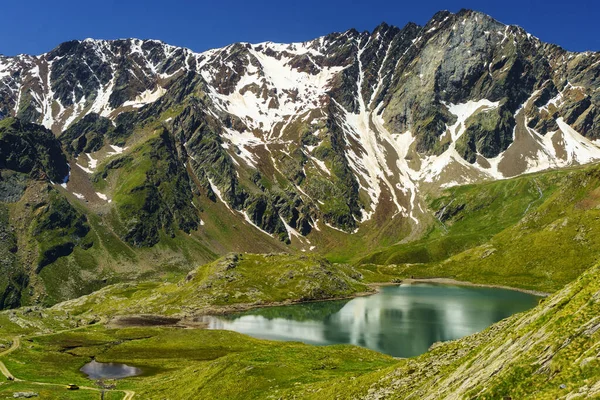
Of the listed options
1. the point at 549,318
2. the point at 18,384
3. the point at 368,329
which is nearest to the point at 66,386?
the point at 18,384

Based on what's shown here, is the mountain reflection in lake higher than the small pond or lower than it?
higher

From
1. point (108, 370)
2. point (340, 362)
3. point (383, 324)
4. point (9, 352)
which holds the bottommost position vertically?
point (108, 370)

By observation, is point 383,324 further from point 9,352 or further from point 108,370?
point 9,352

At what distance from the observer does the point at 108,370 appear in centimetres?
9844

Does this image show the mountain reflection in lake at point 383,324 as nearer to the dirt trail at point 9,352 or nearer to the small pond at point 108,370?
the small pond at point 108,370

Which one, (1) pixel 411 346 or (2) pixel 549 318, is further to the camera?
(1) pixel 411 346

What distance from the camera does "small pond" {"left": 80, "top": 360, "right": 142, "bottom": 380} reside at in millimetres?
91938

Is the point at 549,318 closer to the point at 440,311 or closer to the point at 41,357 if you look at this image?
the point at 41,357

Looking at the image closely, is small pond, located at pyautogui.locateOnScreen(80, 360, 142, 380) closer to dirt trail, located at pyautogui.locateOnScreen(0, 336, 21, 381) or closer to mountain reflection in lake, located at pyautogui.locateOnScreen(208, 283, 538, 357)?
dirt trail, located at pyautogui.locateOnScreen(0, 336, 21, 381)

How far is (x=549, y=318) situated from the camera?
25547 mm

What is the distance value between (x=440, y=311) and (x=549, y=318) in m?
169

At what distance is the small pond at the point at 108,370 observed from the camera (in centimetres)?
9194

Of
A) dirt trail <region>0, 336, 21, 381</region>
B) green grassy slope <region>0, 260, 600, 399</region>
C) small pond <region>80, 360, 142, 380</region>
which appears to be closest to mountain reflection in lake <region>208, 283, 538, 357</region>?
green grassy slope <region>0, 260, 600, 399</region>

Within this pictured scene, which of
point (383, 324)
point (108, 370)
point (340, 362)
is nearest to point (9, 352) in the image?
point (108, 370)
